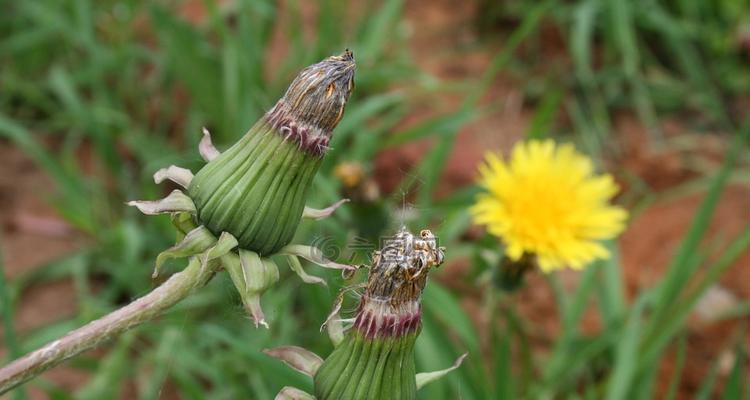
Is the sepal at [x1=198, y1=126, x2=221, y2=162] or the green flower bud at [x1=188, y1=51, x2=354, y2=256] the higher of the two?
the sepal at [x1=198, y1=126, x2=221, y2=162]

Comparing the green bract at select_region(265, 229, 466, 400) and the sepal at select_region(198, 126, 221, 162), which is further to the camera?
the sepal at select_region(198, 126, 221, 162)

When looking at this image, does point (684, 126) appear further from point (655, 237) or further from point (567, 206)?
point (567, 206)

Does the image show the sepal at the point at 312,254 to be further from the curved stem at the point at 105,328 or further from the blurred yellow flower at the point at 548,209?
the blurred yellow flower at the point at 548,209

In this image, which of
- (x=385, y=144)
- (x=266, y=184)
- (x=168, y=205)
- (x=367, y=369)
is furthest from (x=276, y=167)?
(x=385, y=144)

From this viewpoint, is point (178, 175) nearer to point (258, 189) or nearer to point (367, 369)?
point (258, 189)

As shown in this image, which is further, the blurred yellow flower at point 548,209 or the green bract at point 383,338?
the blurred yellow flower at point 548,209

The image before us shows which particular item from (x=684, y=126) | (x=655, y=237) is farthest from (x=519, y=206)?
(x=684, y=126)

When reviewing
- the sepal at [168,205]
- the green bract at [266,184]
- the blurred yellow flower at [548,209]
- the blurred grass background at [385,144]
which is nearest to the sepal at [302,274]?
the green bract at [266,184]

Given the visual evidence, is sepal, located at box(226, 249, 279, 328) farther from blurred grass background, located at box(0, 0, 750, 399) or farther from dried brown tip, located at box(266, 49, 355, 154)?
blurred grass background, located at box(0, 0, 750, 399)

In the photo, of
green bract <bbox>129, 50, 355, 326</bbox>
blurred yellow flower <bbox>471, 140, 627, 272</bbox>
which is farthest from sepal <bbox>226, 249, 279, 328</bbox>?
blurred yellow flower <bbox>471, 140, 627, 272</bbox>
